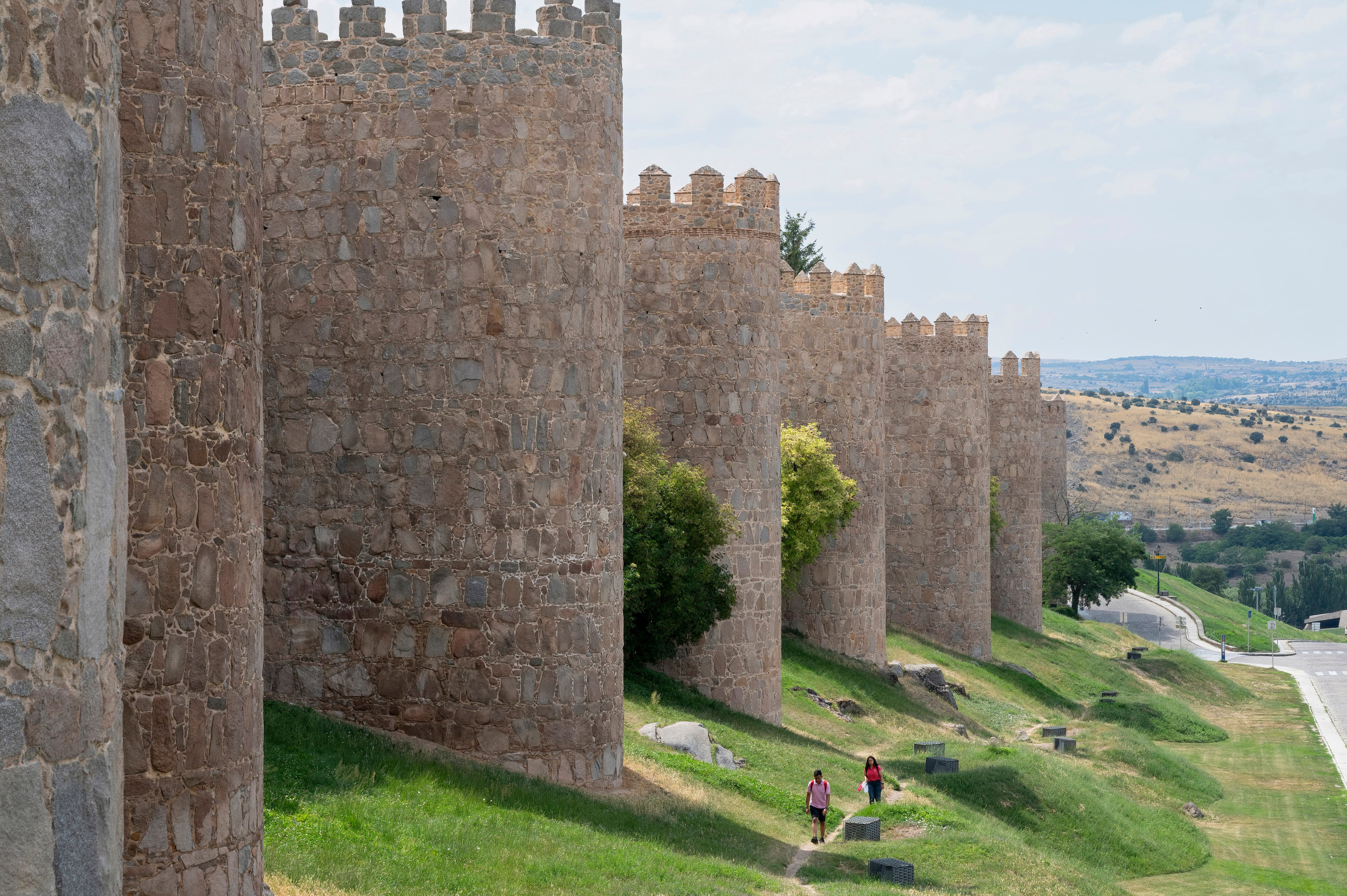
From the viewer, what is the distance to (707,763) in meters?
19.5

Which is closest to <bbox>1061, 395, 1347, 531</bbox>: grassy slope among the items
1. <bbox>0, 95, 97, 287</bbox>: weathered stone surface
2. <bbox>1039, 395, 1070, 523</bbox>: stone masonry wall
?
<bbox>1039, 395, 1070, 523</bbox>: stone masonry wall

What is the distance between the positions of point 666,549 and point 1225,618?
70.2 m

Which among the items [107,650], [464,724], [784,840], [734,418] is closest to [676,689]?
[734,418]

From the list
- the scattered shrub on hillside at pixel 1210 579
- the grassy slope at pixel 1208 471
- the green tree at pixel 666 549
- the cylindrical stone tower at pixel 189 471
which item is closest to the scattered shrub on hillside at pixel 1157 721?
the green tree at pixel 666 549

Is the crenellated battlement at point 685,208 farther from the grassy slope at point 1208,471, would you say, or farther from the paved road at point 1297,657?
the grassy slope at point 1208,471

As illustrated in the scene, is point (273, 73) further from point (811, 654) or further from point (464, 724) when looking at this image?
point (811, 654)

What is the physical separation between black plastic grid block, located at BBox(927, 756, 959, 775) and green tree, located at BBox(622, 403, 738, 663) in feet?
13.6

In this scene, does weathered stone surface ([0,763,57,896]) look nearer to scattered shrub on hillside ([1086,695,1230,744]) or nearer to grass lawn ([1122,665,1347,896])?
grass lawn ([1122,665,1347,896])

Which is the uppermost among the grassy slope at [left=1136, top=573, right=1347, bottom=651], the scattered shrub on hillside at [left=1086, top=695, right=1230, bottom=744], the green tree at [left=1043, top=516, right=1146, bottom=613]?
the green tree at [left=1043, top=516, right=1146, bottom=613]

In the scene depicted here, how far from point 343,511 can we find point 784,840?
648 centimetres

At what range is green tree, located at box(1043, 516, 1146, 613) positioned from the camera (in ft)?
210

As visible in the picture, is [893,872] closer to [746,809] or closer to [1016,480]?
[746,809]

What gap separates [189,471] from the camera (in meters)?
8.99

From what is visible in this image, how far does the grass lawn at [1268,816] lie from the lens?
2348 cm
